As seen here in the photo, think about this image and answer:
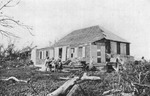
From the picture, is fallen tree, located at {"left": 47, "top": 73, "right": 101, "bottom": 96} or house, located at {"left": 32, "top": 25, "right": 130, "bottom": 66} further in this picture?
house, located at {"left": 32, "top": 25, "right": 130, "bottom": 66}

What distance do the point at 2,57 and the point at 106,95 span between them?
15.6ft

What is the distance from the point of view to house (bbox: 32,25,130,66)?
22812mm

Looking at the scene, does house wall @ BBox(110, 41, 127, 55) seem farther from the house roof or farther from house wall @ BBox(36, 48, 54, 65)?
house wall @ BBox(36, 48, 54, 65)

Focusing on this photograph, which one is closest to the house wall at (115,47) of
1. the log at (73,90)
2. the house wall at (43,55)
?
the house wall at (43,55)

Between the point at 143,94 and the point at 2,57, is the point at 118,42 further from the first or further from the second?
the point at 2,57

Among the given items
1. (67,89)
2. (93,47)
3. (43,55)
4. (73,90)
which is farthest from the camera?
(43,55)

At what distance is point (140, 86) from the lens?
275 inches

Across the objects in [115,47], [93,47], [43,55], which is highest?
[115,47]

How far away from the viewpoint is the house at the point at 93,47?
22.8 m

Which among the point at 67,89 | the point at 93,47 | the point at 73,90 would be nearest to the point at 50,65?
the point at 93,47

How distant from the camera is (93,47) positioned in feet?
74.3

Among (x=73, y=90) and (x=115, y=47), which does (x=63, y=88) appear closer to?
(x=73, y=90)

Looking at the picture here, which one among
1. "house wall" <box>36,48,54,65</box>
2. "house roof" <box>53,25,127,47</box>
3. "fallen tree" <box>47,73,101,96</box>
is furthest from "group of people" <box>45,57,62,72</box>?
"house wall" <box>36,48,54,65</box>

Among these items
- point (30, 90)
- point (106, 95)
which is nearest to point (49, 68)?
point (30, 90)
